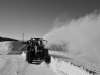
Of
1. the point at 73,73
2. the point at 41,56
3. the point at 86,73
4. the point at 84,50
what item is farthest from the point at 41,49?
the point at 84,50

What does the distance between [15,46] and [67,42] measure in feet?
78.7

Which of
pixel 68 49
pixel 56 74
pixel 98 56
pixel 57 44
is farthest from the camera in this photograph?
pixel 57 44

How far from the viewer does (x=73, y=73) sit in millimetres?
5734

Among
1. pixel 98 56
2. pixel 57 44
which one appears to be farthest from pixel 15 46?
pixel 98 56

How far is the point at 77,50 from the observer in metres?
36.8

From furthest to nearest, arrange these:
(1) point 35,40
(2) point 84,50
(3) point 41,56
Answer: (2) point 84,50 < (1) point 35,40 < (3) point 41,56

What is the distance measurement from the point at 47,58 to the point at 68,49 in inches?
1206

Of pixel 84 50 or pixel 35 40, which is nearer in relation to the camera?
pixel 35 40

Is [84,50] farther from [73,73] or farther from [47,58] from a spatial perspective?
[73,73]

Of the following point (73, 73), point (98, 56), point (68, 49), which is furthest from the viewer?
point (68, 49)

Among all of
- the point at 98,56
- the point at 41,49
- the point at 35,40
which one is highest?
the point at 35,40

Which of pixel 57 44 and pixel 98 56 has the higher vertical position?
pixel 57 44

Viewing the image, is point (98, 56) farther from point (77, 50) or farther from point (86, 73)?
point (86, 73)

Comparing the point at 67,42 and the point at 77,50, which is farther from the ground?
the point at 67,42
